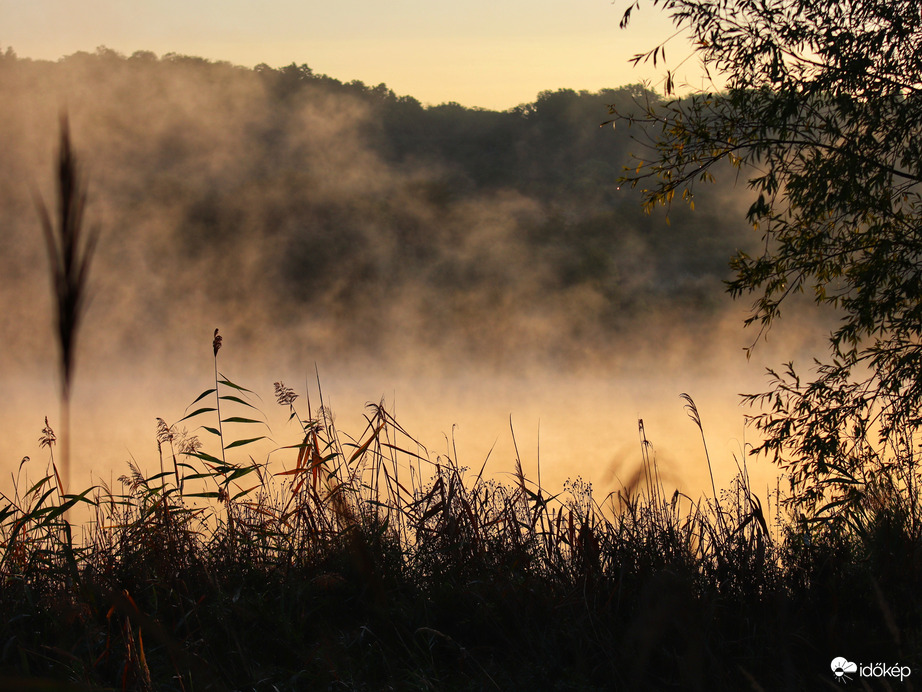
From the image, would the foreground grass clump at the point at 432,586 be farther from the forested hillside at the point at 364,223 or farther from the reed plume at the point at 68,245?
the forested hillside at the point at 364,223

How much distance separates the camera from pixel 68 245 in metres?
1.38

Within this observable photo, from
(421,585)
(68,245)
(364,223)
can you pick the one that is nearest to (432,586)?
(421,585)

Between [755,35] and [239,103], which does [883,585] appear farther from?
[239,103]

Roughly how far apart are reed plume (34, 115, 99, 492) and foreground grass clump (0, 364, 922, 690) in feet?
3.80

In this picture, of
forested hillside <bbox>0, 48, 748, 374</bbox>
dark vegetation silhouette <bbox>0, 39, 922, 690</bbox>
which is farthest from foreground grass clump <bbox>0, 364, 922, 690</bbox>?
forested hillside <bbox>0, 48, 748, 374</bbox>

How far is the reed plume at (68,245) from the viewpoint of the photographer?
4.53 feet

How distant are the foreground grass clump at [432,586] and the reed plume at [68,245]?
45.6 inches

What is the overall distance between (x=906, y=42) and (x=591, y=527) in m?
4.74

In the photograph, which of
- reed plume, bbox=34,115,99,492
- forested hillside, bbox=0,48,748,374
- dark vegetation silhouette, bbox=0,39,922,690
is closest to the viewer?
reed plume, bbox=34,115,99,492

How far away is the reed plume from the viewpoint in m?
1.38

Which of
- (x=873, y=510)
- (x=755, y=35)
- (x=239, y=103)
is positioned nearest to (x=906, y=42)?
(x=755, y=35)

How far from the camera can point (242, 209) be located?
1954 inches

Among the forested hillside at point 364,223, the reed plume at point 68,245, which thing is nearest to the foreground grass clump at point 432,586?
the reed plume at point 68,245

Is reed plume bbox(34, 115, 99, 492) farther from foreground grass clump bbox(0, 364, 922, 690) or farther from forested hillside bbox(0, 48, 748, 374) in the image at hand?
forested hillside bbox(0, 48, 748, 374)
